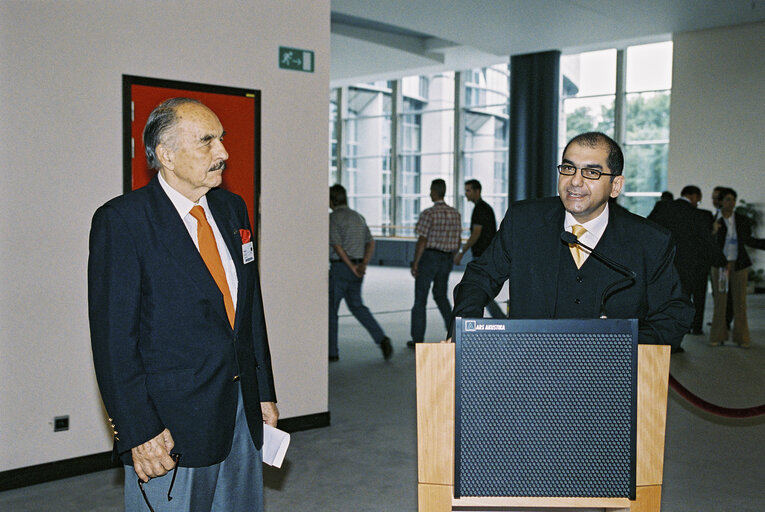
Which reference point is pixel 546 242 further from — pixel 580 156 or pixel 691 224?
pixel 691 224

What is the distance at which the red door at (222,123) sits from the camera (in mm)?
4203

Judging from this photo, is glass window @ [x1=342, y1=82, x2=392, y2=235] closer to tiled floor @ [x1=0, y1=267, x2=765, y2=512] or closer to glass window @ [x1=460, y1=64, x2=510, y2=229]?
glass window @ [x1=460, y1=64, x2=510, y2=229]

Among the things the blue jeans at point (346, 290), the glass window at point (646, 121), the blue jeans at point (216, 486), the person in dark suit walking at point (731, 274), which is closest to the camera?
the blue jeans at point (216, 486)

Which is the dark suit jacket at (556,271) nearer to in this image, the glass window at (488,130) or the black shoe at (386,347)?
the black shoe at (386,347)

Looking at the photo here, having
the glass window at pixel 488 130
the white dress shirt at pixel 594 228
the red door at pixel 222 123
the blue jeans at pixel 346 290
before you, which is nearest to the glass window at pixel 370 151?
the glass window at pixel 488 130

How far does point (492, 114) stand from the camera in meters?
20.4

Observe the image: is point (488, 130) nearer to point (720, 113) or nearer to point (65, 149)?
point (720, 113)

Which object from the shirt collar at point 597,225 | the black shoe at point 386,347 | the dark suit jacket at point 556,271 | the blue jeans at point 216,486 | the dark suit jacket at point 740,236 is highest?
the shirt collar at point 597,225

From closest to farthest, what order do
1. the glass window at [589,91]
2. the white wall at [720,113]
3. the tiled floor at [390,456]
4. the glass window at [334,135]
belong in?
the tiled floor at [390,456]
the white wall at [720,113]
the glass window at [589,91]
the glass window at [334,135]

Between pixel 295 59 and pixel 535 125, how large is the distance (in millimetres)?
11050

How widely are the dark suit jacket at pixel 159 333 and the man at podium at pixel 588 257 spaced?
68 centimetres

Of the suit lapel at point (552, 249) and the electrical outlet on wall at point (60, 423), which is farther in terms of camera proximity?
the electrical outlet on wall at point (60, 423)

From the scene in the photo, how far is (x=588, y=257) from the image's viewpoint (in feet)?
7.22

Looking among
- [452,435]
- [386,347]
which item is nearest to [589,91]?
[386,347]
